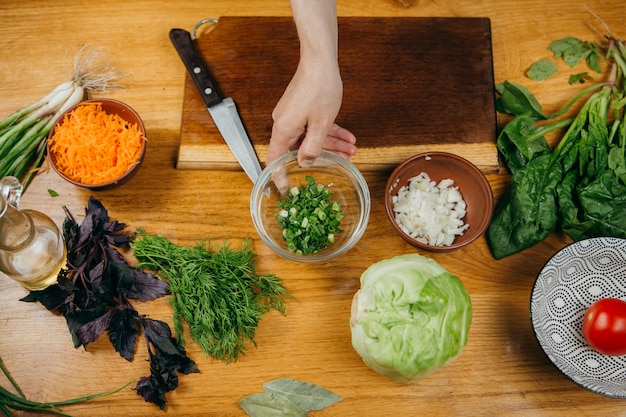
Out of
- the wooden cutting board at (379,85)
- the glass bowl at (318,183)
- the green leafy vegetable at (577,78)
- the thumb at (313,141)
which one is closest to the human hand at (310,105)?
the thumb at (313,141)

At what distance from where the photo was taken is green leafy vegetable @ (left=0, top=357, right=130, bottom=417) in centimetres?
161

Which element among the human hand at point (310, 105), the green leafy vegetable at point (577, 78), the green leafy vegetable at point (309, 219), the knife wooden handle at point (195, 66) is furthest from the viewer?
the green leafy vegetable at point (577, 78)

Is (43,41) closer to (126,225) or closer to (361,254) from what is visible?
(126,225)

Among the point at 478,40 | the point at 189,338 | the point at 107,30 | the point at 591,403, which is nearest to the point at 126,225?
the point at 189,338

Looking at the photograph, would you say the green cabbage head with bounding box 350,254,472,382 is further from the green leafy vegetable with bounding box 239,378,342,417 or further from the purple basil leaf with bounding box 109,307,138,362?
the purple basil leaf with bounding box 109,307,138,362

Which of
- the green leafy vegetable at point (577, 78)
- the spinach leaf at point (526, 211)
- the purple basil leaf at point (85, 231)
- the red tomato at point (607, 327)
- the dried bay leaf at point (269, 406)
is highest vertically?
the green leafy vegetable at point (577, 78)

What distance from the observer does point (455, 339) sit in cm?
152

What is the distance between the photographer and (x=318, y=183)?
1860 mm

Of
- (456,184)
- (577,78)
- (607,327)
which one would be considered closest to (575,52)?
(577,78)

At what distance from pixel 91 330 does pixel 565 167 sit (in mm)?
Result: 1654

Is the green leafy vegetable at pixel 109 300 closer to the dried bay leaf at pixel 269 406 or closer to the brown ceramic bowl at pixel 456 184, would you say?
the dried bay leaf at pixel 269 406

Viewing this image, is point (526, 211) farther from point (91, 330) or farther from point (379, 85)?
point (91, 330)

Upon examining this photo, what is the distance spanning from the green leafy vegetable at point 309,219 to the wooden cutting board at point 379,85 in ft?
0.63

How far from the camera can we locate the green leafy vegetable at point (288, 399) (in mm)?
1624
